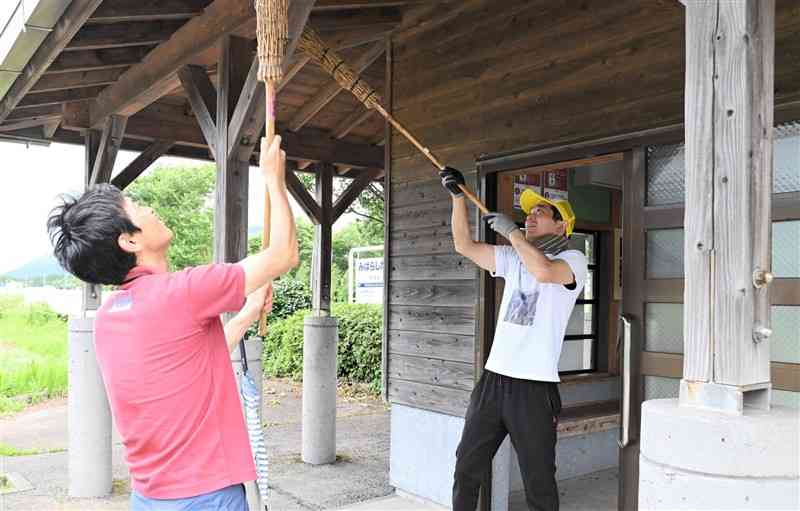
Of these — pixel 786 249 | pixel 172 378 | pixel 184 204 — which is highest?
pixel 184 204

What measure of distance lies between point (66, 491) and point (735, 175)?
16.8 ft

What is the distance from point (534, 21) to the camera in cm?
360

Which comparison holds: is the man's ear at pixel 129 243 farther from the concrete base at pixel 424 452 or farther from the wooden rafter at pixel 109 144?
the wooden rafter at pixel 109 144

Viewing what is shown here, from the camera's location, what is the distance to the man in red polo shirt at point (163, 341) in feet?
4.99

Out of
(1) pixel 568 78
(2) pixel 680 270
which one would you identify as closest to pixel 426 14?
(1) pixel 568 78

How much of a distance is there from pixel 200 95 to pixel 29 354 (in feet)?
32.2

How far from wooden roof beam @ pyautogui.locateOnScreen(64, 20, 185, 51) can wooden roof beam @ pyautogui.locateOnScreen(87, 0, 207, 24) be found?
0.16 m

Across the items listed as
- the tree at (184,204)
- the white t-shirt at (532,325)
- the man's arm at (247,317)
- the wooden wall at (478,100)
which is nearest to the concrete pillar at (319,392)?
the wooden wall at (478,100)

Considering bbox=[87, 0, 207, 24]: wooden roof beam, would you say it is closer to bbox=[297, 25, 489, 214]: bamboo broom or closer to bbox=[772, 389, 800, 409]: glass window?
bbox=[297, 25, 489, 214]: bamboo broom

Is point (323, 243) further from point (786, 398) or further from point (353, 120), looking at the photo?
point (786, 398)

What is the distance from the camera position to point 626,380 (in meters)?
3.02

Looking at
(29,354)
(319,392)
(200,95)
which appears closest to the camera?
(200,95)

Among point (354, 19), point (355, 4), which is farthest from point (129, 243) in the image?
point (354, 19)

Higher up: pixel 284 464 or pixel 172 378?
pixel 172 378
